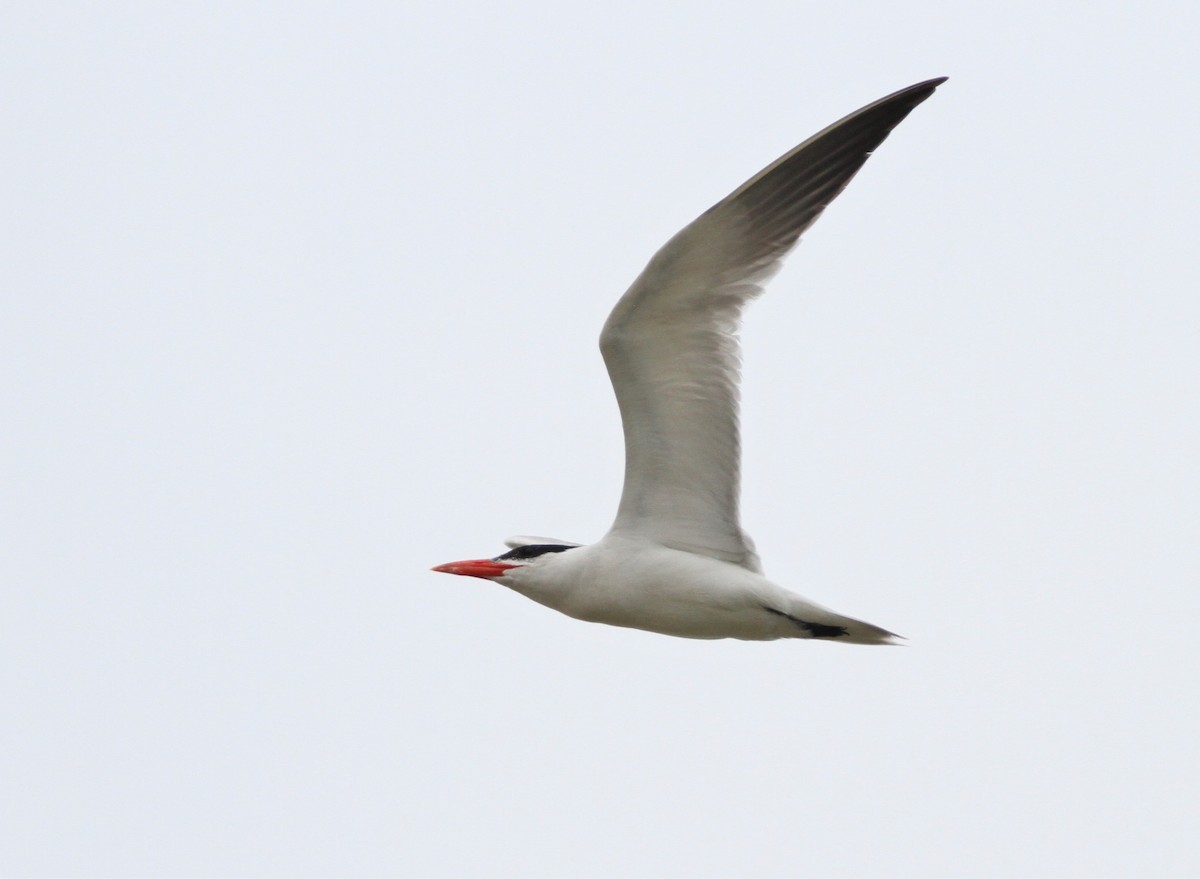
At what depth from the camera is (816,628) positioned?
938 cm

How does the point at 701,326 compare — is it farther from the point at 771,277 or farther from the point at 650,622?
the point at 650,622

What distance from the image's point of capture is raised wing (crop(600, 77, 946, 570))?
29.6 ft

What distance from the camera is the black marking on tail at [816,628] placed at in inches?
367

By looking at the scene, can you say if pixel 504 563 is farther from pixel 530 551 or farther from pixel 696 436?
pixel 696 436

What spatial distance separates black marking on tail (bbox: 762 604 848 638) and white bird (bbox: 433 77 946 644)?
10mm

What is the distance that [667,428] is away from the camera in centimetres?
945

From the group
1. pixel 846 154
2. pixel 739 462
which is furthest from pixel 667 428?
pixel 846 154

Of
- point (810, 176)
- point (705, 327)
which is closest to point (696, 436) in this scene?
point (705, 327)

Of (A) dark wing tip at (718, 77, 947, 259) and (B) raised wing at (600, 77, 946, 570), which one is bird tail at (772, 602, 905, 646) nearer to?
(B) raised wing at (600, 77, 946, 570)

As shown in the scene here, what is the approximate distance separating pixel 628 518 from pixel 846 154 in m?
2.32

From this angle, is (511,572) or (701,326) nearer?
(701,326)

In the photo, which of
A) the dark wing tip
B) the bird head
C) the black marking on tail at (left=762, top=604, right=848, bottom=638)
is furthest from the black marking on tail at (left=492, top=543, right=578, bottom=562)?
the dark wing tip

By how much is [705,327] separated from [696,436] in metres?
0.63

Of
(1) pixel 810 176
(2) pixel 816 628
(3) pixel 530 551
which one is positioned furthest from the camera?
(3) pixel 530 551
